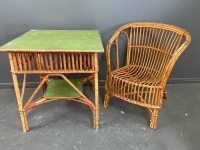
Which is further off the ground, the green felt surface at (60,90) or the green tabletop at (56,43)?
the green tabletop at (56,43)

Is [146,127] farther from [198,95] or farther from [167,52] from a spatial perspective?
[198,95]

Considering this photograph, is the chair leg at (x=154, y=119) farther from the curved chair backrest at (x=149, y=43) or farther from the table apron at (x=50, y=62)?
the table apron at (x=50, y=62)

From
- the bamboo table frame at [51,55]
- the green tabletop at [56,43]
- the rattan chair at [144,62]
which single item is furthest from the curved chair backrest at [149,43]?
the bamboo table frame at [51,55]

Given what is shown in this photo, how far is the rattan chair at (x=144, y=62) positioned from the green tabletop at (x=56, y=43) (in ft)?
0.91

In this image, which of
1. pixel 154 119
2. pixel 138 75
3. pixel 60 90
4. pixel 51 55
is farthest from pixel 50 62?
pixel 154 119

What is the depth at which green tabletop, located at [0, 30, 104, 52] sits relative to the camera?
1223 mm

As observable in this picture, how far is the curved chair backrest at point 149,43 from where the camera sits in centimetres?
177

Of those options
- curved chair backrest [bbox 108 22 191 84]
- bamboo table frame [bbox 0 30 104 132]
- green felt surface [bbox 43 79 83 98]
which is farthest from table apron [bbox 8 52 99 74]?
curved chair backrest [bbox 108 22 191 84]

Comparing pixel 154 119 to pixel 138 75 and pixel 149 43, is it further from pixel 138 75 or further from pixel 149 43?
pixel 149 43

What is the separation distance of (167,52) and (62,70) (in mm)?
1023

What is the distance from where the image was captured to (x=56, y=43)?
1360 mm

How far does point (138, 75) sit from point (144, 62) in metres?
0.25

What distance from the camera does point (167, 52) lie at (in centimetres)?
175

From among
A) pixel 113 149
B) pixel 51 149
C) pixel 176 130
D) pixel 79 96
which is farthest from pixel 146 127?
pixel 51 149
